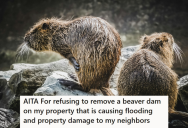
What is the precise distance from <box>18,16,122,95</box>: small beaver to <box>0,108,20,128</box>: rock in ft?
2.23

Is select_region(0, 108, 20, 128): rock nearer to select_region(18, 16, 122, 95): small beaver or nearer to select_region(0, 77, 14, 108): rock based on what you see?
select_region(0, 77, 14, 108): rock

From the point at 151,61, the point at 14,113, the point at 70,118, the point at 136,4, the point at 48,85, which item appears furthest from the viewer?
the point at 136,4

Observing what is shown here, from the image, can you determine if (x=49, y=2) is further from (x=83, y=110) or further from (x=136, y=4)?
(x=83, y=110)

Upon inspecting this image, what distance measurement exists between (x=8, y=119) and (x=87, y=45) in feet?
4.10

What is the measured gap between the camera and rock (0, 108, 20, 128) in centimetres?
208

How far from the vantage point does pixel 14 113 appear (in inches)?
94.4

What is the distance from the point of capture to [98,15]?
287cm

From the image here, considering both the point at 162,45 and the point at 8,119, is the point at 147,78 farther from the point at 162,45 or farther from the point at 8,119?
the point at 8,119

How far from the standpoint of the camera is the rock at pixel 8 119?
2.08m

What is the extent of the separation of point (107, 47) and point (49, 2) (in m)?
1.38

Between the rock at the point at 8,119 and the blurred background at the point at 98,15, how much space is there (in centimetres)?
83

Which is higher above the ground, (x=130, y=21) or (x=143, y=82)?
(x=130, y=21)

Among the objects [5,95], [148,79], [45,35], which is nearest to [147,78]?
[148,79]

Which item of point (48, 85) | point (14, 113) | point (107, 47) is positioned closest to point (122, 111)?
point (107, 47)
